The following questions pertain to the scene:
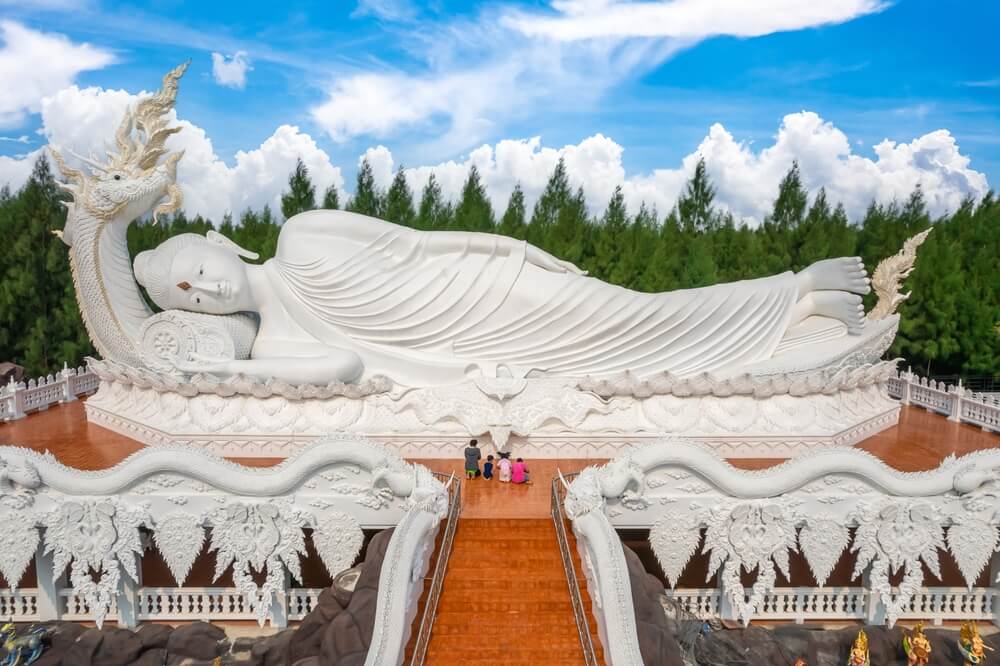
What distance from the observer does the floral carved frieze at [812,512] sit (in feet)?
25.9

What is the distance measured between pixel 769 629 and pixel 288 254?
29.6ft

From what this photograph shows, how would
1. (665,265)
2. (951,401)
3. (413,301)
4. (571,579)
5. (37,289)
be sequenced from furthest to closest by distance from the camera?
(665,265), (37,289), (951,401), (413,301), (571,579)

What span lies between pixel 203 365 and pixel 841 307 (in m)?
10.3

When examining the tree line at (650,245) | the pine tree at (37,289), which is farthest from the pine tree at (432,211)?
the pine tree at (37,289)

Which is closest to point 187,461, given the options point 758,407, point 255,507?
point 255,507

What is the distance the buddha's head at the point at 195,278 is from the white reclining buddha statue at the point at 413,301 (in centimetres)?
2

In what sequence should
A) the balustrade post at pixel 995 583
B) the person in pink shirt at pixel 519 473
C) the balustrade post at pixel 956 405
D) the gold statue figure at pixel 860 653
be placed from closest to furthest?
the gold statue figure at pixel 860 653
the balustrade post at pixel 995 583
the person in pink shirt at pixel 519 473
the balustrade post at pixel 956 405

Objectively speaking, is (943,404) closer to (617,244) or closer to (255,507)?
(617,244)

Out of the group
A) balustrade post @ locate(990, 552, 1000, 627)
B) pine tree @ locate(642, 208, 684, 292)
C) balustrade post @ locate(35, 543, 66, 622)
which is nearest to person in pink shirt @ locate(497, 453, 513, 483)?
balustrade post @ locate(35, 543, 66, 622)

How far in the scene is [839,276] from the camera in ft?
36.1

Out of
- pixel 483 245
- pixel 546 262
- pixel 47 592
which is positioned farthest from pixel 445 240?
pixel 47 592

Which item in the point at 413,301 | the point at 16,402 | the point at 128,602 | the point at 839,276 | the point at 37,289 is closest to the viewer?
the point at 128,602

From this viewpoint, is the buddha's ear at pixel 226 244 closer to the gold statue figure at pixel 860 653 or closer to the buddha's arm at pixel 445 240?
the buddha's arm at pixel 445 240

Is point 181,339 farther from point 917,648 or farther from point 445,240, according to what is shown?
point 917,648
